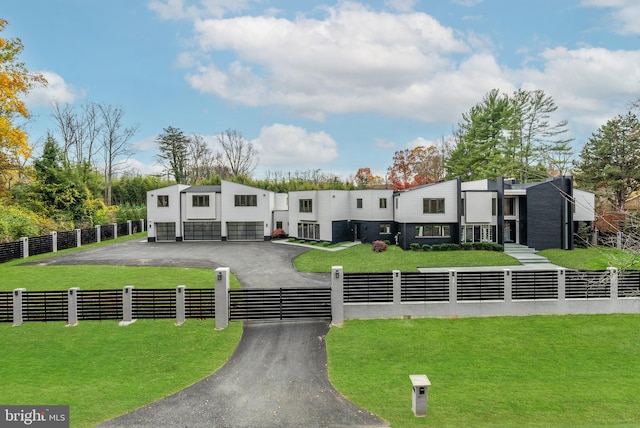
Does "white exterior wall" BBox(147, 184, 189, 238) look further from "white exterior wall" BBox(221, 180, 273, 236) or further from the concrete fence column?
the concrete fence column

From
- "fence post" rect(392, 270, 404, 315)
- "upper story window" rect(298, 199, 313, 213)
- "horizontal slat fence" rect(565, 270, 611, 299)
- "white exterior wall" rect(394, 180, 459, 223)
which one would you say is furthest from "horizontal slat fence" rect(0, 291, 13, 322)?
"white exterior wall" rect(394, 180, 459, 223)

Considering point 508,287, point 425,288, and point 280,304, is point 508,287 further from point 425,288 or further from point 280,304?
point 280,304

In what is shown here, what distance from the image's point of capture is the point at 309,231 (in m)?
37.3

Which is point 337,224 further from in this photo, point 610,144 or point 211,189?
point 610,144

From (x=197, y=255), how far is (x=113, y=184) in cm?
3711

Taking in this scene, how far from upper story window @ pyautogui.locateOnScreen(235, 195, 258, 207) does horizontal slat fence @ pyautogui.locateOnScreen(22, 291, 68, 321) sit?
80.0 feet

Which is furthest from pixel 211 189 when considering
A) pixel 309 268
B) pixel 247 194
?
pixel 309 268

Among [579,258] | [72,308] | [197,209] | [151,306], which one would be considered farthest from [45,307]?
[579,258]

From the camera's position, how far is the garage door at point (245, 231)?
128 ft

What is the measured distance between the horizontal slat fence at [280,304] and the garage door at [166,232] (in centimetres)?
2642

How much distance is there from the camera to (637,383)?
10133mm

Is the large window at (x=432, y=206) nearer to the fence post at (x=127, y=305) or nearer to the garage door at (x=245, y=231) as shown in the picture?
the garage door at (x=245, y=231)

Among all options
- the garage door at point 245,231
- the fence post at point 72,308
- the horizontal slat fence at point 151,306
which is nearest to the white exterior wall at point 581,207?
the garage door at point 245,231

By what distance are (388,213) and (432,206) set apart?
16.0 ft
